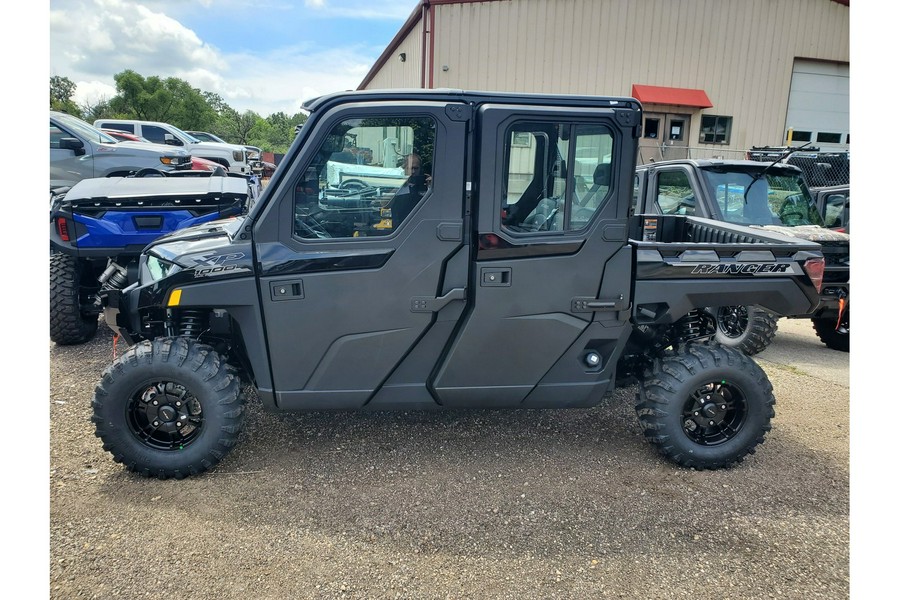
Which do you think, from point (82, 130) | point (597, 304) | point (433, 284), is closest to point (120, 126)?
point (82, 130)

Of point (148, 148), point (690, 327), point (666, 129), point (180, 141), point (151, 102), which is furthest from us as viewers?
point (151, 102)

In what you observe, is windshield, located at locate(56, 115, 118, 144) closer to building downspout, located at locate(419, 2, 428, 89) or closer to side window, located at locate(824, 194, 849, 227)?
building downspout, located at locate(419, 2, 428, 89)

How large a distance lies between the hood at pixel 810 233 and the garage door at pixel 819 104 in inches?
593

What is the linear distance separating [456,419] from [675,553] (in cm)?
184

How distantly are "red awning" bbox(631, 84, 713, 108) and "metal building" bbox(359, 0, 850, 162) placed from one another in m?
0.04

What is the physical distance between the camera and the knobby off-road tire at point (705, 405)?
11.7ft

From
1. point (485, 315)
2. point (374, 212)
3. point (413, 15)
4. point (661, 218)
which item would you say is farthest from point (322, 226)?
point (413, 15)

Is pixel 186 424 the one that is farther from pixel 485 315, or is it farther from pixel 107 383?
pixel 485 315

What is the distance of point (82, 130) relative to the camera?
9531 mm

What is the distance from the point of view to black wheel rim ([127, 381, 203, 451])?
132 inches

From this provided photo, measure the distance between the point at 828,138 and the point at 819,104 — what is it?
1200 millimetres

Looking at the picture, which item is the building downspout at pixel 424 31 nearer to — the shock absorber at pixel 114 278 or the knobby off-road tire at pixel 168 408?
the shock absorber at pixel 114 278

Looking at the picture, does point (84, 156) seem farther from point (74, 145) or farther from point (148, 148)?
point (148, 148)

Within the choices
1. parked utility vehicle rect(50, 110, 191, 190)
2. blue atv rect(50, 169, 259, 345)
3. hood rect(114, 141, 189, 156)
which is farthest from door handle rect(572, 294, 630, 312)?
hood rect(114, 141, 189, 156)
